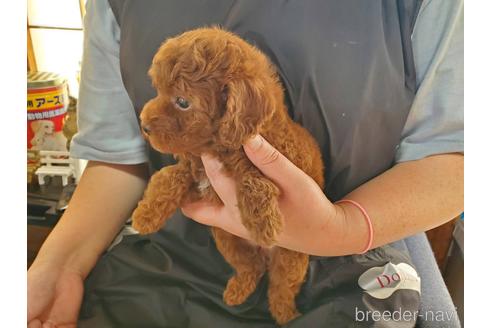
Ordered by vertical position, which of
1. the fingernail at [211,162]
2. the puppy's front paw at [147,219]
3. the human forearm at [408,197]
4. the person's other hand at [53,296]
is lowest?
the person's other hand at [53,296]

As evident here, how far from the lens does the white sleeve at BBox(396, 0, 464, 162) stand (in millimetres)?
458

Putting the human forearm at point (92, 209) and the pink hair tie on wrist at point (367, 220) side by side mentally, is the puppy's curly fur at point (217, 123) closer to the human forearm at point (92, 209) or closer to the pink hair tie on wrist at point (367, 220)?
the pink hair tie on wrist at point (367, 220)

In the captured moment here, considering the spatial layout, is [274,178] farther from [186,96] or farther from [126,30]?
[126,30]

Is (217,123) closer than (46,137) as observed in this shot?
Yes

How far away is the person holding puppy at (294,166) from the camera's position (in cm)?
43

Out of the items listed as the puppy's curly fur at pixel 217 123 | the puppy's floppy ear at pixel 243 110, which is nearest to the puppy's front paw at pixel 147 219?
the puppy's curly fur at pixel 217 123

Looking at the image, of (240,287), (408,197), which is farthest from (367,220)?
(240,287)

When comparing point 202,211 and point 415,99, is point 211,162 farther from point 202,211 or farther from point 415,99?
point 415,99

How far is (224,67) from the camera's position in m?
0.35

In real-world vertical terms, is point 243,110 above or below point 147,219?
above

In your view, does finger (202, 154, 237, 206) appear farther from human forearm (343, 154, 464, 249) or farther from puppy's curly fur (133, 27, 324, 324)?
human forearm (343, 154, 464, 249)

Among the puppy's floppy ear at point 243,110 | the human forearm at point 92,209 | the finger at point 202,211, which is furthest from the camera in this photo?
the human forearm at point 92,209

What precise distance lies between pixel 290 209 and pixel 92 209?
0.31 m

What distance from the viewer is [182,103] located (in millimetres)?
361
